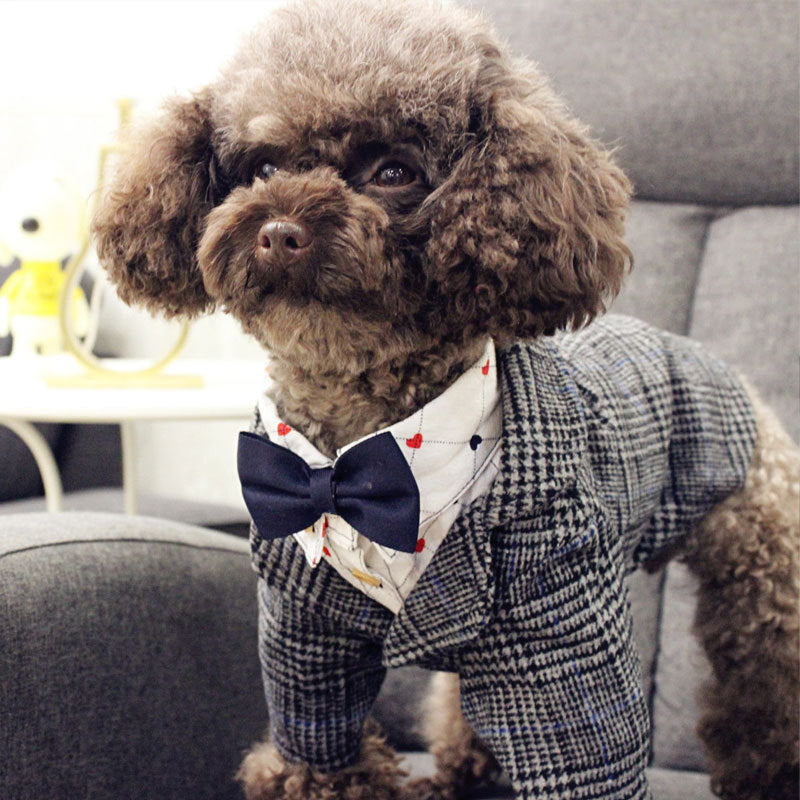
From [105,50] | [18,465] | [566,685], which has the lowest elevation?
[18,465]

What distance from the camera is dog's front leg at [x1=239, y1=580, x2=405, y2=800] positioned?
0.89 metres

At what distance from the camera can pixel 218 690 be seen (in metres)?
1.09

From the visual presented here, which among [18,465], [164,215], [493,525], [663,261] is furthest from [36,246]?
[493,525]

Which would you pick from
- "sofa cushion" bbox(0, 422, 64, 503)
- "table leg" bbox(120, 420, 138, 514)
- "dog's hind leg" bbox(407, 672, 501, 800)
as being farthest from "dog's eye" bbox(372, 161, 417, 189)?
"sofa cushion" bbox(0, 422, 64, 503)

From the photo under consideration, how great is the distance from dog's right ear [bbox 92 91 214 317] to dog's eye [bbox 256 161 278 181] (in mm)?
83

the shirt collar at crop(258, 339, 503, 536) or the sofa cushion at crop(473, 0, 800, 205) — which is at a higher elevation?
the sofa cushion at crop(473, 0, 800, 205)

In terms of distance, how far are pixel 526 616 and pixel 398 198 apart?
14.6 inches

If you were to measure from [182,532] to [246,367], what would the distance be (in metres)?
0.74

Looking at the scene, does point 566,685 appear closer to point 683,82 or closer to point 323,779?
point 323,779

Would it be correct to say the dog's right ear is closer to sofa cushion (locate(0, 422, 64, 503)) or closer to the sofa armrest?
the sofa armrest

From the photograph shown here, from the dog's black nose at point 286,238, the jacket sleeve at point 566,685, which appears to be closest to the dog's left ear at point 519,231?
the dog's black nose at point 286,238

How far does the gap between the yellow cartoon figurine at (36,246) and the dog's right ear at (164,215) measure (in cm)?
79

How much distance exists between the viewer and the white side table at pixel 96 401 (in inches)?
55.7

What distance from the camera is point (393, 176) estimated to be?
2.59 ft
